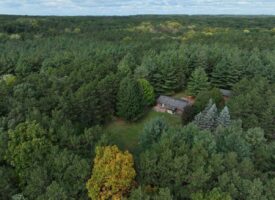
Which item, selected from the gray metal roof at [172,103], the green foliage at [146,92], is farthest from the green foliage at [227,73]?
the green foliage at [146,92]

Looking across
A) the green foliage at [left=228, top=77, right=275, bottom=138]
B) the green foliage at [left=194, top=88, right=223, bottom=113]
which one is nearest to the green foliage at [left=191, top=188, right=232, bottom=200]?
the green foliage at [left=228, top=77, right=275, bottom=138]

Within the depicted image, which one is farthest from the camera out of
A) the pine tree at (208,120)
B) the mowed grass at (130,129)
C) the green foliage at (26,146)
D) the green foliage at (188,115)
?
the green foliage at (188,115)

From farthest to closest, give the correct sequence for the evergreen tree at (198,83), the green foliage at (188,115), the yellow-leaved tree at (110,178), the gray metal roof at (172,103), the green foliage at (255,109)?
the evergreen tree at (198,83)
the gray metal roof at (172,103)
the green foliage at (188,115)
the green foliage at (255,109)
the yellow-leaved tree at (110,178)

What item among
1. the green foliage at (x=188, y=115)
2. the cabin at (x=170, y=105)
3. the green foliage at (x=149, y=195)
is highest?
the green foliage at (x=149, y=195)

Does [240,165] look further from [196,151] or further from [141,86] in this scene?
[141,86]

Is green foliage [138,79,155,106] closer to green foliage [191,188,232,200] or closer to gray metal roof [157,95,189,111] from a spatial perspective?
gray metal roof [157,95,189,111]

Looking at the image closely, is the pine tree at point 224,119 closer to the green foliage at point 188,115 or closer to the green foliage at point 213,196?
the green foliage at point 188,115

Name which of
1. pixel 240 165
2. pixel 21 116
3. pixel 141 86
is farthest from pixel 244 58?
pixel 21 116
